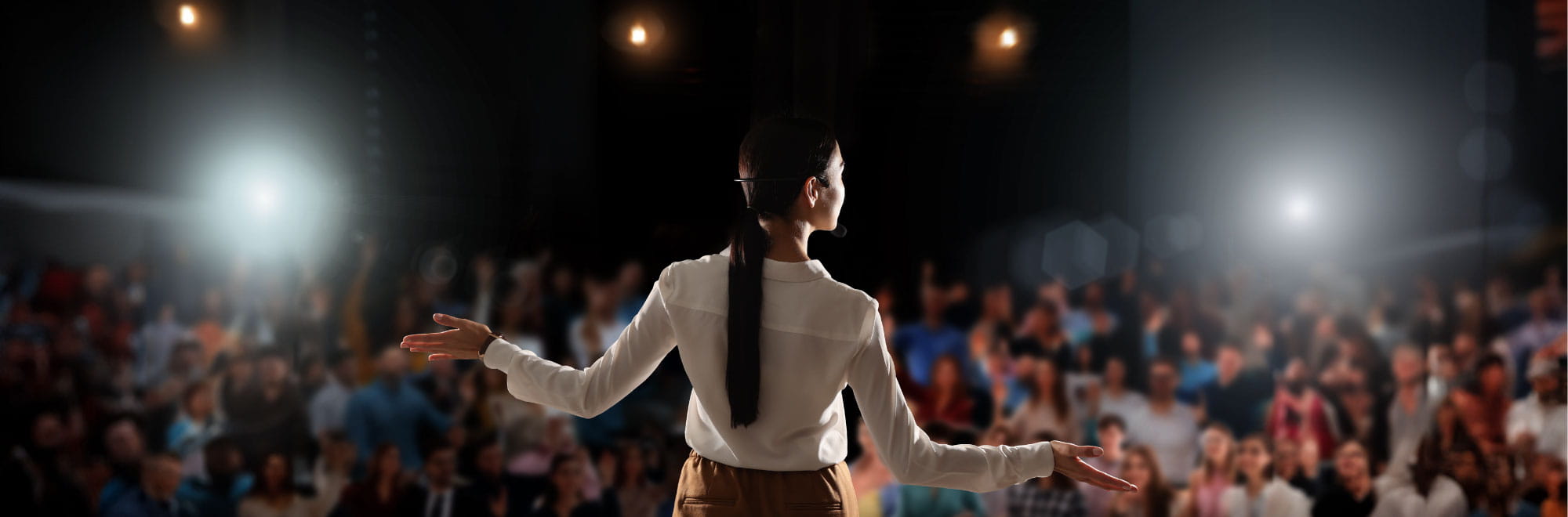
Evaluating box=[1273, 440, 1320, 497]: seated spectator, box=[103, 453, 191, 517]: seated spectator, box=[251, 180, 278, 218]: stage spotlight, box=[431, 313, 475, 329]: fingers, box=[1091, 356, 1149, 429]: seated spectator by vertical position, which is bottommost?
box=[103, 453, 191, 517]: seated spectator

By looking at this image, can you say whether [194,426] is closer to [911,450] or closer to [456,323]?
[456,323]

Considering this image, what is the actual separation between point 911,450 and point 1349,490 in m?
3.02

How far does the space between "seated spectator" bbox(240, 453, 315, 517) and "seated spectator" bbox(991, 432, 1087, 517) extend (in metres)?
2.33

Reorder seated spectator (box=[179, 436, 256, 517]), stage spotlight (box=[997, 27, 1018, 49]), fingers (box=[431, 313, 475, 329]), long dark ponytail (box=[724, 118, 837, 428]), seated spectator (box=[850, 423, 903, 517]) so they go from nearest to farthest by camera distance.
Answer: long dark ponytail (box=[724, 118, 837, 428]), fingers (box=[431, 313, 475, 329]), seated spectator (box=[850, 423, 903, 517]), stage spotlight (box=[997, 27, 1018, 49]), seated spectator (box=[179, 436, 256, 517])

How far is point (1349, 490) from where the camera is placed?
3.62 m

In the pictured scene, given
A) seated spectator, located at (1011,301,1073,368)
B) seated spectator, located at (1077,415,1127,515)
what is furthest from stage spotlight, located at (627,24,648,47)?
seated spectator, located at (1077,415,1127,515)

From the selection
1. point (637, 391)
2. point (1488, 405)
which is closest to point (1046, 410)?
point (637, 391)

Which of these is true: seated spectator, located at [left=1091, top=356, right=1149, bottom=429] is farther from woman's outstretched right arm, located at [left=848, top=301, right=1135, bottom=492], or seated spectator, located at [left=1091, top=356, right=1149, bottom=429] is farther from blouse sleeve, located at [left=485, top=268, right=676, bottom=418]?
blouse sleeve, located at [left=485, top=268, right=676, bottom=418]

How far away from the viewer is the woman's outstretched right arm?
1.22 metres

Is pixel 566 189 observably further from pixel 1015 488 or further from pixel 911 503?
pixel 1015 488

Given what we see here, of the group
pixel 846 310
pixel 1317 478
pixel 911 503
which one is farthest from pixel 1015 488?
pixel 846 310

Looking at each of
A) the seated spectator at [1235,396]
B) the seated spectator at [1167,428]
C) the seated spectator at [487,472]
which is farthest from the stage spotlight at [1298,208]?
the seated spectator at [487,472]

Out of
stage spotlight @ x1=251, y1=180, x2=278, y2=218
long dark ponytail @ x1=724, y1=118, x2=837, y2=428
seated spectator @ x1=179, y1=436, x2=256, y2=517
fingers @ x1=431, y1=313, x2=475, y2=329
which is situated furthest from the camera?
stage spotlight @ x1=251, y1=180, x2=278, y2=218

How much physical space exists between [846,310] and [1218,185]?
2.89 m
